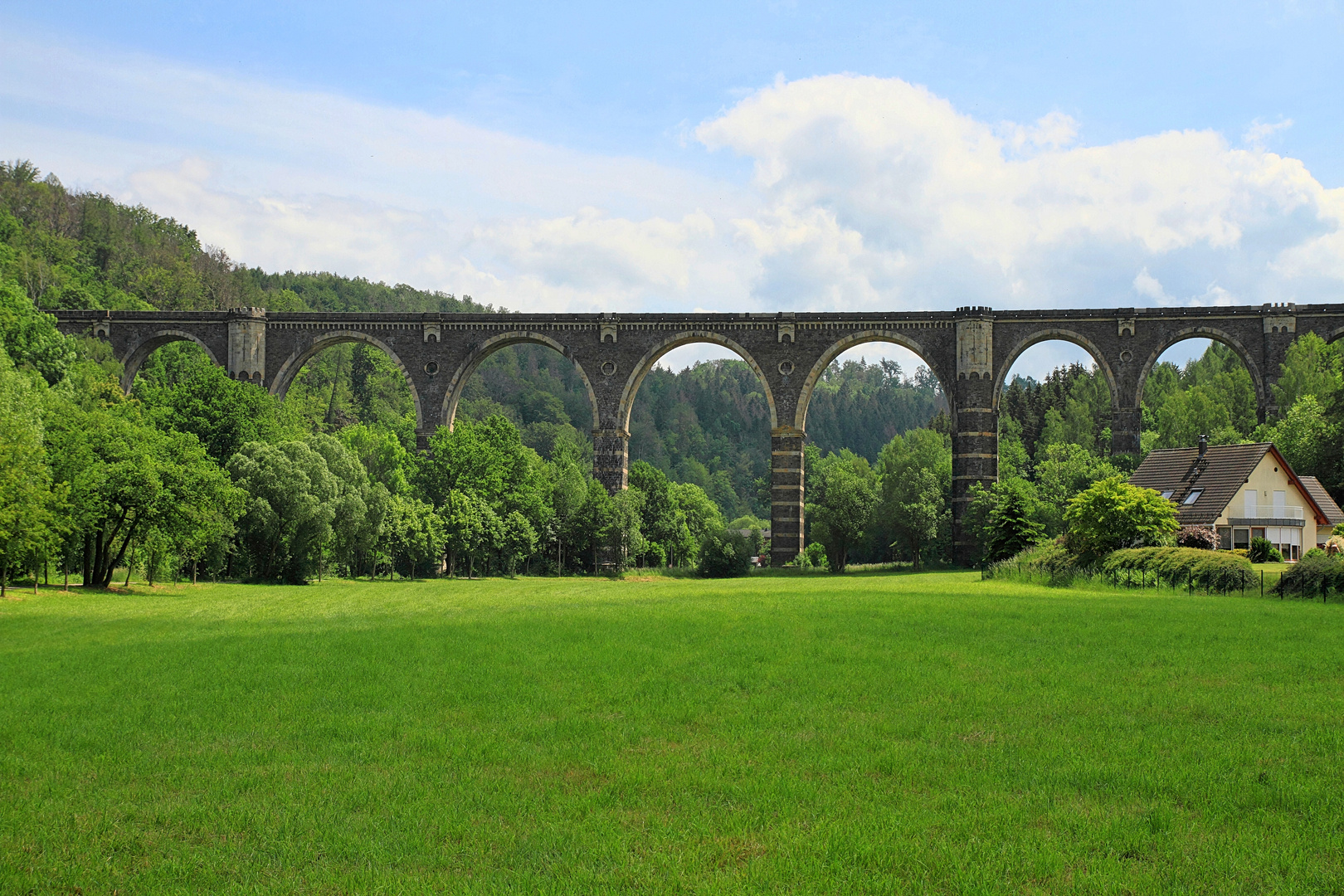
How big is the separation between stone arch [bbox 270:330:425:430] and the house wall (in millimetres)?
34400

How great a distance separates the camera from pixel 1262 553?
34031mm

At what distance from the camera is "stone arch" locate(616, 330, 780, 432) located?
49.2 m

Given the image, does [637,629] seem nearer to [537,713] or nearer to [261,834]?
[537,713]

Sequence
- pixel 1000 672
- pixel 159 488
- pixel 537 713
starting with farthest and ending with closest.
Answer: pixel 159 488
pixel 1000 672
pixel 537 713

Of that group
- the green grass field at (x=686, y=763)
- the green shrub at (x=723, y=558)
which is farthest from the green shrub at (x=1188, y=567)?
the green shrub at (x=723, y=558)

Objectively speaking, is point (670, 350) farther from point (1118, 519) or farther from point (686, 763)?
point (686, 763)

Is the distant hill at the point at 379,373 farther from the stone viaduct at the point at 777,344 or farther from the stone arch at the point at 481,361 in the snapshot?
the stone arch at the point at 481,361

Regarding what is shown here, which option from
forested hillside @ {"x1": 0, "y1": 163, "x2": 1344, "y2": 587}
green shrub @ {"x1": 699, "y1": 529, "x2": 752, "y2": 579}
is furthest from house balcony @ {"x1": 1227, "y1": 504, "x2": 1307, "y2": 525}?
green shrub @ {"x1": 699, "y1": 529, "x2": 752, "y2": 579}

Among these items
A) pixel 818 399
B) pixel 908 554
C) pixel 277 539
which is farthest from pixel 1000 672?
pixel 818 399

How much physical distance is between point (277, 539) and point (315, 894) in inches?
1469

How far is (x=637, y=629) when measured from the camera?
17391mm

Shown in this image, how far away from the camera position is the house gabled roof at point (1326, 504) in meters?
40.5

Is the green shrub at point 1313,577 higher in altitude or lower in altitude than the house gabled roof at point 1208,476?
lower

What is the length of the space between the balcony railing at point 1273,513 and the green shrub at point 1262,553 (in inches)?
153
